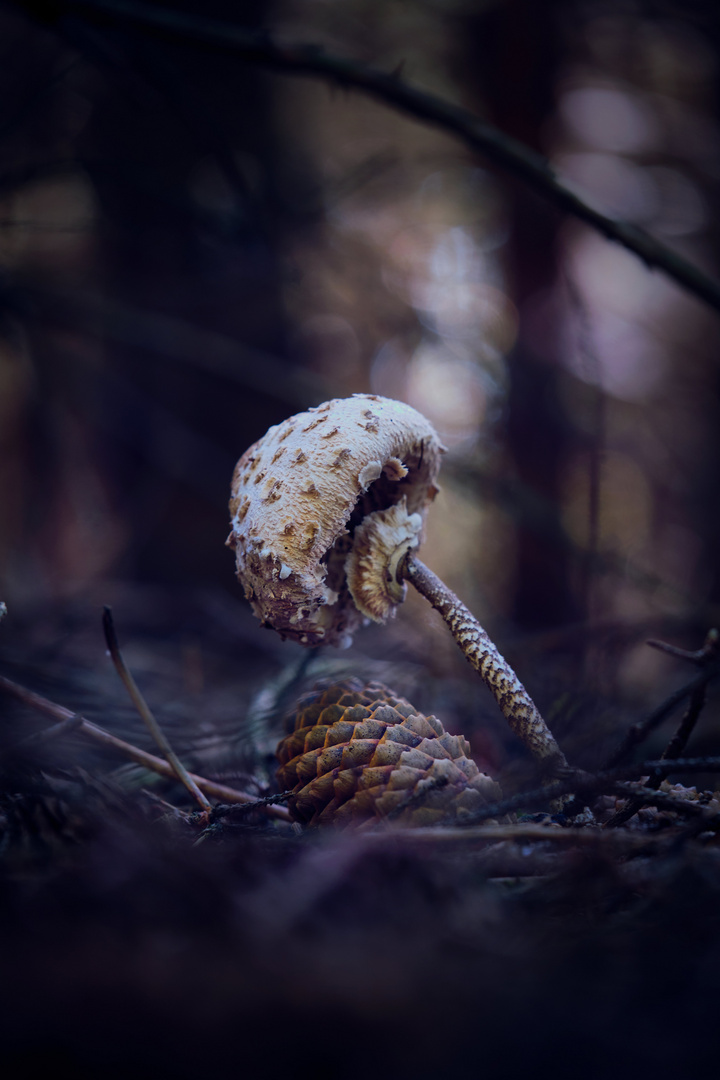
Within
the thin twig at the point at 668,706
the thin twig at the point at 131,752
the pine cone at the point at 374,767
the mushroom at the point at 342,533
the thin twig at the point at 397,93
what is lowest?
the thin twig at the point at 131,752

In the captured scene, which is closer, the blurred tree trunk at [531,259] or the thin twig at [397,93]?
the thin twig at [397,93]

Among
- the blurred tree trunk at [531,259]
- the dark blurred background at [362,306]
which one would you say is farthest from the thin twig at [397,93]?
the blurred tree trunk at [531,259]

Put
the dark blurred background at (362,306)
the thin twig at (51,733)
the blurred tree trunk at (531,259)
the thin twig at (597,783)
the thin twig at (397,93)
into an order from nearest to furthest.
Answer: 1. the thin twig at (597,783)
2. the thin twig at (51,733)
3. the thin twig at (397,93)
4. the dark blurred background at (362,306)
5. the blurred tree trunk at (531,259)

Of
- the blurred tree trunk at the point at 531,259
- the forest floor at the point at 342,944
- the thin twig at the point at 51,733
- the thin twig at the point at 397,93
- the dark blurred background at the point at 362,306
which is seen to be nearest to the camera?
the forest floor at the point at 342,944

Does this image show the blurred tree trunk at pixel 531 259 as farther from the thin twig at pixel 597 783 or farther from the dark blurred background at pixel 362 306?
the thin twig at pixel 597 783

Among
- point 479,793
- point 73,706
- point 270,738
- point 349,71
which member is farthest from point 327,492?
point 349,71

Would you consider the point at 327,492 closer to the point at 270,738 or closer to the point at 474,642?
the point at 474,642

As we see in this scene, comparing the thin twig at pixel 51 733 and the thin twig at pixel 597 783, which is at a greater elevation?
the thin twig at pixel 597 783

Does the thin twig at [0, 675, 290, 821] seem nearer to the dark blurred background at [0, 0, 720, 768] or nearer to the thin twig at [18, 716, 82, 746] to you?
the thin twig at [18, 716, 82, 746]
